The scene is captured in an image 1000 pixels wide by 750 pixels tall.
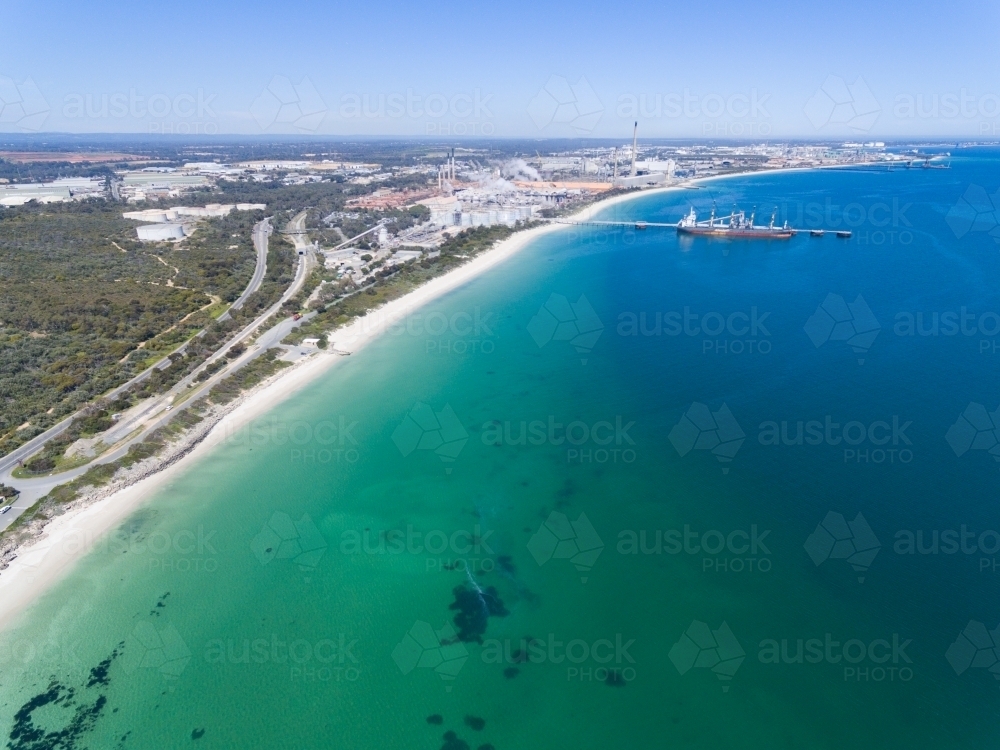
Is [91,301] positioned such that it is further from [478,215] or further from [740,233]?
[740,233]

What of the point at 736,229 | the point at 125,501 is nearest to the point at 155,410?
the point at 125,501

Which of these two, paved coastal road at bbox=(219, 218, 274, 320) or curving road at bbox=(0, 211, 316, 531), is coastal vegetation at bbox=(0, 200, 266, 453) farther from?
curving road at bbox=(0, 211, 316, 531)

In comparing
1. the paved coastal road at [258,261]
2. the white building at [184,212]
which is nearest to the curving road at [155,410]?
the paved coastal road at [258,261]

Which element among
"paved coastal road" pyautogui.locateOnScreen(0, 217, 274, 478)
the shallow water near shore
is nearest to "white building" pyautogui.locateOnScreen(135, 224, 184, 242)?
"paved coastal road" pyautogui.locateOnScreen(0, 217, 274, 478)

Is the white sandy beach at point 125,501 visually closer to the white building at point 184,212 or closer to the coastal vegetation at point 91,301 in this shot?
the coastal vegetation at point 91,301

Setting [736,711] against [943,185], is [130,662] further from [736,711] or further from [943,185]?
[943,185]

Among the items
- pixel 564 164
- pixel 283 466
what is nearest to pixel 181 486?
pixel 283 466

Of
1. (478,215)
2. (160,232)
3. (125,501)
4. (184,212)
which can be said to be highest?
(160,232)
